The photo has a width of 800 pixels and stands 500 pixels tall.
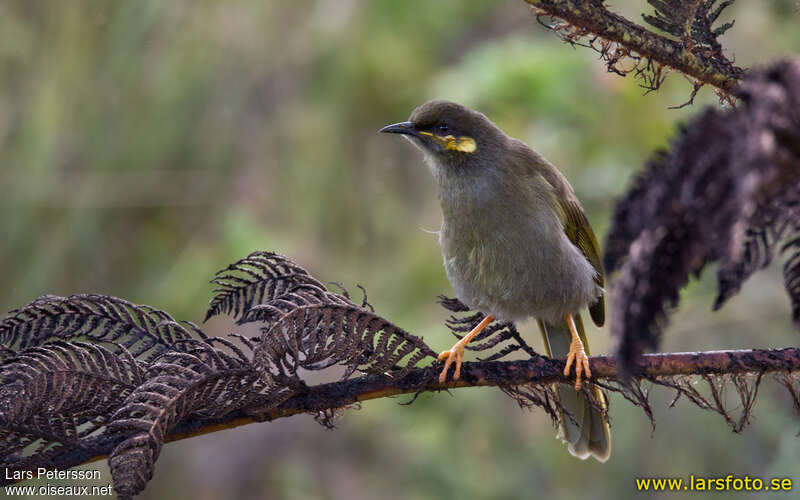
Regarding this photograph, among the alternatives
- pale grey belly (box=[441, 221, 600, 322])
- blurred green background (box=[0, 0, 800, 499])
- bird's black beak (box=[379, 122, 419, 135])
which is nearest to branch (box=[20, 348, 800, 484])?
pale grey belly (box=[441, 221, 600, 322])

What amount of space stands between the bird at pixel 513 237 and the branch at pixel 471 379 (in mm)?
877

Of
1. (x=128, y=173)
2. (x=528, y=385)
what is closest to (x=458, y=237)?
(x=528, y=385)

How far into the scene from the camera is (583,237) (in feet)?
11.0

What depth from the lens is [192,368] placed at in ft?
5.83

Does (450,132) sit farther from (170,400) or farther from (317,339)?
(170,400)

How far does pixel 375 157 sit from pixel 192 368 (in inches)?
171

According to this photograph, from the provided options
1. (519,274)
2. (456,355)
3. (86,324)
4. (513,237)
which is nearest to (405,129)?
(513,237)

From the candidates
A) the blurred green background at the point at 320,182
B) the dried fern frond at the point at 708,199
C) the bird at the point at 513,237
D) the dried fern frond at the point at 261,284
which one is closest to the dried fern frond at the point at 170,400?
the dried fern frond at the point at 261,284

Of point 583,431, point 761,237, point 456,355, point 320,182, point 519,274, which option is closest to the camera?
point 761,237

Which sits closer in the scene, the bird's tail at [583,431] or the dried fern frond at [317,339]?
the dried fern frond at [317,339]

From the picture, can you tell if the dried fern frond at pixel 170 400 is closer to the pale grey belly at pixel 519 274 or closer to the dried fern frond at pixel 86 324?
the dried fern frond at pixel 86 324

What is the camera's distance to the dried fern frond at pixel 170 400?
4.98ft

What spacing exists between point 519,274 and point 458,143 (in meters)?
0.62

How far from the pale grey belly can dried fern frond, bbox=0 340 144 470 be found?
4.93 ft
